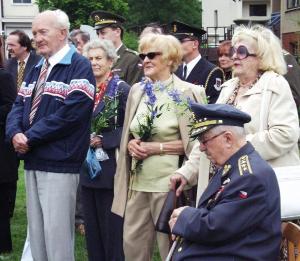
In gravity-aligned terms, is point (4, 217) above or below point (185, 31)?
below

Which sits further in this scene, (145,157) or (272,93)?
(145,157)

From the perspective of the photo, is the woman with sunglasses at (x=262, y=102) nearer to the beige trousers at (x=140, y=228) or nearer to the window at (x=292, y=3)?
the beige trousers at (x=140, y=228)

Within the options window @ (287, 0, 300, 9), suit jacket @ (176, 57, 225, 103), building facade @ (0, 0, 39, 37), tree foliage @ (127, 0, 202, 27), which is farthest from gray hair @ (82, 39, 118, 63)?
tree foliage @ (127, 0, 202, 27)

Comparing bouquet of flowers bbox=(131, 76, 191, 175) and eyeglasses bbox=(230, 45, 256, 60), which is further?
bouquet of flowers bbox=(131, 76, 191, 175)

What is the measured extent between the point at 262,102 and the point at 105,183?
1.64 metres

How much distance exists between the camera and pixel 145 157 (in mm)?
5223

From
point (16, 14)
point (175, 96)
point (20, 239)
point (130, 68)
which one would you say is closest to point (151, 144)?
point (175, 96)

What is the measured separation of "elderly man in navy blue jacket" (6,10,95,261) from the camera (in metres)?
5.11

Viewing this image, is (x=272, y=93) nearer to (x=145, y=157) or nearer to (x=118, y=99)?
(x=145, y=157)

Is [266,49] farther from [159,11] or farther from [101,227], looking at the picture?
[159,11]

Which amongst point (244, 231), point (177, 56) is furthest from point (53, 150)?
point (244, 231)

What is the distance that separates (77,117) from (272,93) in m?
1.40

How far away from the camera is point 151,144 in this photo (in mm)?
5199

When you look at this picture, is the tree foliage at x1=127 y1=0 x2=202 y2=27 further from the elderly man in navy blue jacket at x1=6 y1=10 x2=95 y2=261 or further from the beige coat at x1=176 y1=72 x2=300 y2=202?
the beige coat at x1=176 y1=72 x2=300 y2=202
